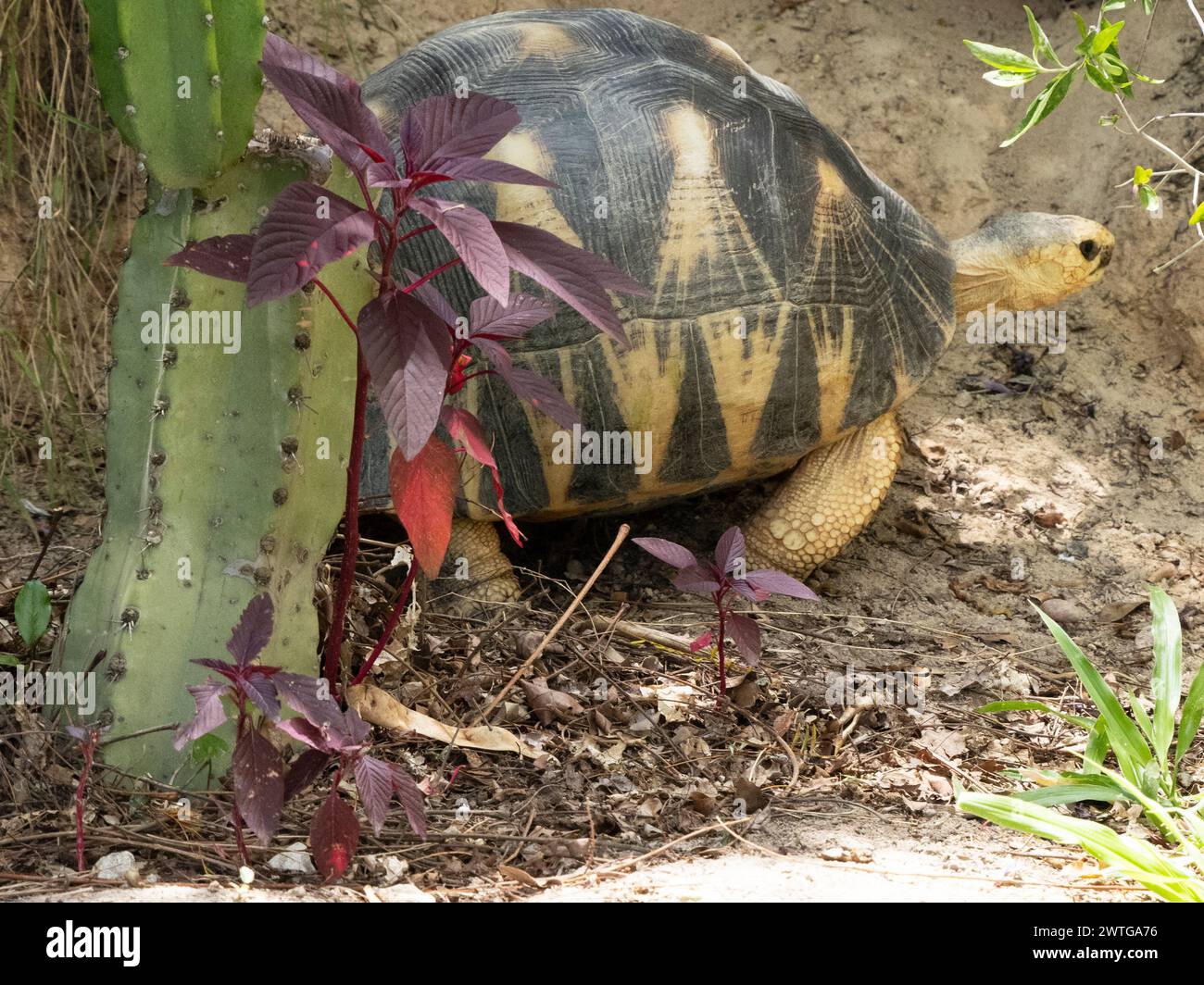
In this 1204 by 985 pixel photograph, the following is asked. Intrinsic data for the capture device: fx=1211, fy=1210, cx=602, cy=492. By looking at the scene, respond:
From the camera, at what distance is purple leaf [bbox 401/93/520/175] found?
2.26 m

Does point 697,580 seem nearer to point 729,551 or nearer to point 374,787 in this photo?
point 729,551

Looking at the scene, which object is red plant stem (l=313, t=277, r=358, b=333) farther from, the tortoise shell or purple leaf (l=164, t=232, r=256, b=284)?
the tortoise shell

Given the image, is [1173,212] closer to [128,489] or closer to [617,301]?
[617,301]

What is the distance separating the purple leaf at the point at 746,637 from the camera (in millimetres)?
3189

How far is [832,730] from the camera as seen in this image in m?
3.30

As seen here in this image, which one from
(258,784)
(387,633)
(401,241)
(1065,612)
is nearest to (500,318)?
(401,241)

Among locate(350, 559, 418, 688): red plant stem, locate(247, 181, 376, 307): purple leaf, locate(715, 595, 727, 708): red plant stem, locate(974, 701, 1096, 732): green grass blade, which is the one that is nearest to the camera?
locate(247, 181, 376, 307): purple leaf

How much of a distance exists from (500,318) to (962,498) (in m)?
3.20

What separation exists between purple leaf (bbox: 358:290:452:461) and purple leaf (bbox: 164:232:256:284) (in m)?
0.30

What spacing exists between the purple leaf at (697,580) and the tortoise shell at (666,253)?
2.90 ft

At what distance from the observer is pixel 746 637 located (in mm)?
3229

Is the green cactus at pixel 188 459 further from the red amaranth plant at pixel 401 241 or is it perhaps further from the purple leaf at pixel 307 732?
the purple leaf at pixel 307 732

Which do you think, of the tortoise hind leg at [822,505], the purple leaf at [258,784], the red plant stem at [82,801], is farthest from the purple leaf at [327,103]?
the tortoise hind leg at [822,505]

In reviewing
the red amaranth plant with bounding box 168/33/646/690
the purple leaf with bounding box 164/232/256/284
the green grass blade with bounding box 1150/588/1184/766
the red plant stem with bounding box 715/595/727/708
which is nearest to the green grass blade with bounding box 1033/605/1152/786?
the green grass blade with bounding box 1150/588/1184/766
